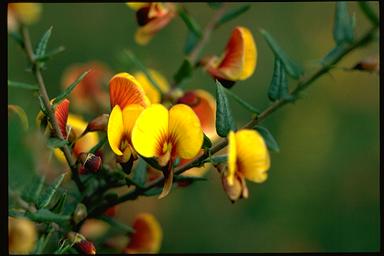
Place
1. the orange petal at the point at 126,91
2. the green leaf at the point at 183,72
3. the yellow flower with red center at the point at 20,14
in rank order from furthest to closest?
1. the green leaf at the point at 183,72
2. the yellow flower with red center at the point at 20,14
3. the orange petal at the point at 126,91

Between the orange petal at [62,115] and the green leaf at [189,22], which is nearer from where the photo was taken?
the orange petal at [62,115]

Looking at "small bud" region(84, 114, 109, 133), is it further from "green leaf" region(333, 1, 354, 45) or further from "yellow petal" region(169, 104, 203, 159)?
"green leaf" region(333, 1, 354, 45)

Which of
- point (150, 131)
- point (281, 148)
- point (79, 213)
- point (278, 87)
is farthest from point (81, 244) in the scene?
point (281, 148)

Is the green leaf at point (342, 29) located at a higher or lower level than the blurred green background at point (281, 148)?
higher

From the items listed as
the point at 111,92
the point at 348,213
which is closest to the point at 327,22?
the point at 348,213

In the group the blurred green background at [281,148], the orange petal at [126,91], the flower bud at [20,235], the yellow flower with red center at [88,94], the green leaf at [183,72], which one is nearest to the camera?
the flower bud at [20,235]

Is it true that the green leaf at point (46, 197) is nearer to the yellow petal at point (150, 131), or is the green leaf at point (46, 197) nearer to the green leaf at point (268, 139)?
the yellow petal at point (150, 131)

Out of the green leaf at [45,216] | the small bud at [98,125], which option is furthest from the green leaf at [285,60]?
Answer: the green leaf at [45,216]
